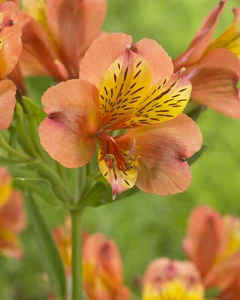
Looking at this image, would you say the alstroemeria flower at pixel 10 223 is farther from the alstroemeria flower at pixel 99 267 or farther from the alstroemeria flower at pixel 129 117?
the alstroemeria flower at pixel 129 117

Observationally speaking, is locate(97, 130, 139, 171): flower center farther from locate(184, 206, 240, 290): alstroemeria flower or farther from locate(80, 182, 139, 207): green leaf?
locate(184, 206, 240, 290): alstroemeria flower

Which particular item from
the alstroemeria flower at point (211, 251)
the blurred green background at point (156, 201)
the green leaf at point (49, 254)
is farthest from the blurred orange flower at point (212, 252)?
the blurred green background at point (156, 201)

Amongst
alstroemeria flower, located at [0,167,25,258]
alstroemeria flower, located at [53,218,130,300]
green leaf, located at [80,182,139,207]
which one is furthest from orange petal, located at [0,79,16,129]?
alstroemeria flower, located at [0,167,25,258]

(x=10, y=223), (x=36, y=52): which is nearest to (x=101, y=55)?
(x=36, y=52)

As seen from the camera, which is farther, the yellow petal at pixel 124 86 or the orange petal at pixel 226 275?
the orange petal at pixel 226 275

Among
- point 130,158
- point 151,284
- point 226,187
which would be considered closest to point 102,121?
point 130,158

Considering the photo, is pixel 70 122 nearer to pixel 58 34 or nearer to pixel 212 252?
pixel 58 34

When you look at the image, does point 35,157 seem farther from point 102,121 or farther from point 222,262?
point 222,262
